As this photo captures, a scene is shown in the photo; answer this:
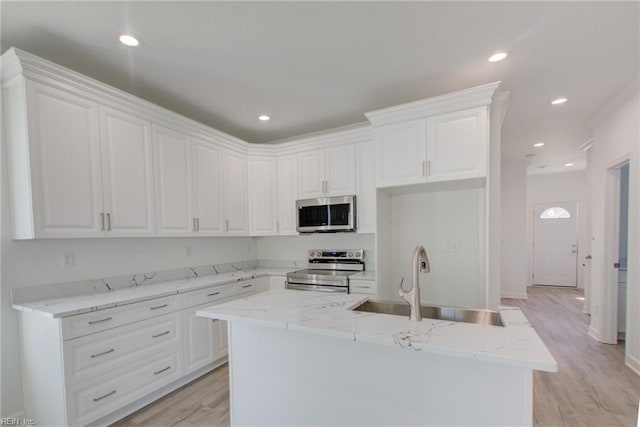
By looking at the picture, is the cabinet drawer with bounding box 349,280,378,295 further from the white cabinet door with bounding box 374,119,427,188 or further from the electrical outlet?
the electrical outlet

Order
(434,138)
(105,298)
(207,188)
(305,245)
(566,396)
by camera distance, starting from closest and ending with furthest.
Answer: (105,298), (566,396), (434,138), (207,188), (305,245)

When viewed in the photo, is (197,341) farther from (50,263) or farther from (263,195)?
(263,195)

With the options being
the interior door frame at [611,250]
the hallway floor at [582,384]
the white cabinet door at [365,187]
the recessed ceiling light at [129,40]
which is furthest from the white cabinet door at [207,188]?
the interior door frame at [611,250]

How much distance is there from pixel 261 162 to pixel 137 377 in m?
2.61

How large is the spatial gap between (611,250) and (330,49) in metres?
3.95

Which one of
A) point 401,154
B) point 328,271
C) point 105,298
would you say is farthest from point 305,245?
point 105,298

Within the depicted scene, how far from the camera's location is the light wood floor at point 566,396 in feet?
6.79

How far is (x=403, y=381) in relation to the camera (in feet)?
4.34

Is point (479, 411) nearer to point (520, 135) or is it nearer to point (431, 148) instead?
point (431, 148)

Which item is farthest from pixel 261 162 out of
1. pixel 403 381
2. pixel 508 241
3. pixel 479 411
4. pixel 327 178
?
pixel 508 241

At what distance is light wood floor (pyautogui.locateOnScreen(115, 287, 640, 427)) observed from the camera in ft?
6.79

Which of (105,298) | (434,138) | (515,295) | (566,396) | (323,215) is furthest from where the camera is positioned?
(515,295)

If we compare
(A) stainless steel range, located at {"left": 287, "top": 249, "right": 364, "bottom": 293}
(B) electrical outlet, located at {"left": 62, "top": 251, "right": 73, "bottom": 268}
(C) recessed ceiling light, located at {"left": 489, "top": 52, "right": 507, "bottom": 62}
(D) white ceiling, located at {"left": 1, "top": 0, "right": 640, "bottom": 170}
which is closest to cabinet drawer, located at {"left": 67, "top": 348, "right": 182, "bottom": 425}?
(B) electrical outlet, located at {"left": 62, "top": 251, "right": 73, "bottom": 268}

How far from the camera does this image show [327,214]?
11.0ft
